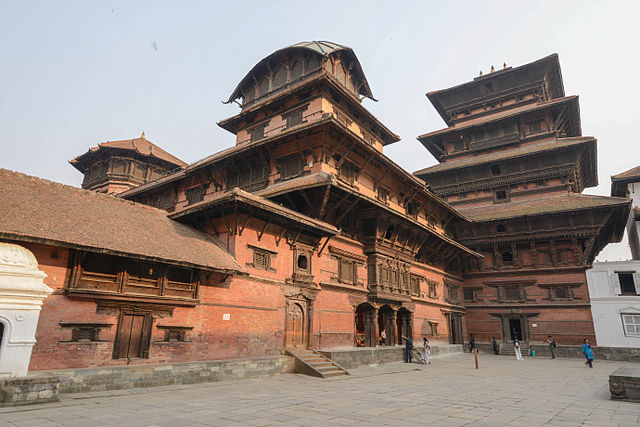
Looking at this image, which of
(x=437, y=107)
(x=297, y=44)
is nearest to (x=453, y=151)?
(x=437, y=107)

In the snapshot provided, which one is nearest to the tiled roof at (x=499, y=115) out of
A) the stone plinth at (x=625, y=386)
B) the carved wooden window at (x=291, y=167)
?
the carved wooden window at (x=291, y=167)

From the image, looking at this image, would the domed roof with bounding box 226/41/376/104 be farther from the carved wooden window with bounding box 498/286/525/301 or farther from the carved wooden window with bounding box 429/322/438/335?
the carved wooden window with bounding box 498/286/525/301

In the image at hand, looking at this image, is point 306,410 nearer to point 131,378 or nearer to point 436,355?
point 131,378

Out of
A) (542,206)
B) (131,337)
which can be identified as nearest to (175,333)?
(131,337)

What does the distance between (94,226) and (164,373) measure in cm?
460

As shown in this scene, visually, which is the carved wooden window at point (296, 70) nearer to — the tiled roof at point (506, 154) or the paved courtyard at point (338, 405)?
the tiled roof at point (506, 154)

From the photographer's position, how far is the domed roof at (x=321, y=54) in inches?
990

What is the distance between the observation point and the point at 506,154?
114ft

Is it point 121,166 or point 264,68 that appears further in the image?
point 121,166

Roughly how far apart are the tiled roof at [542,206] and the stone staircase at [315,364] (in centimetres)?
2091

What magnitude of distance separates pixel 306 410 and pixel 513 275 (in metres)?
27.5

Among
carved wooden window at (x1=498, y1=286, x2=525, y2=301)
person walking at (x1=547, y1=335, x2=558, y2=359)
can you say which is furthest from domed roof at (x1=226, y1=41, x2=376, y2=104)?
person walking at (x1=547, y1=335, x2=558, y2=359)

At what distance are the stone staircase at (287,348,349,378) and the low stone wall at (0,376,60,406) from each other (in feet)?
27.8

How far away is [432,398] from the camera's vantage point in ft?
33.4
